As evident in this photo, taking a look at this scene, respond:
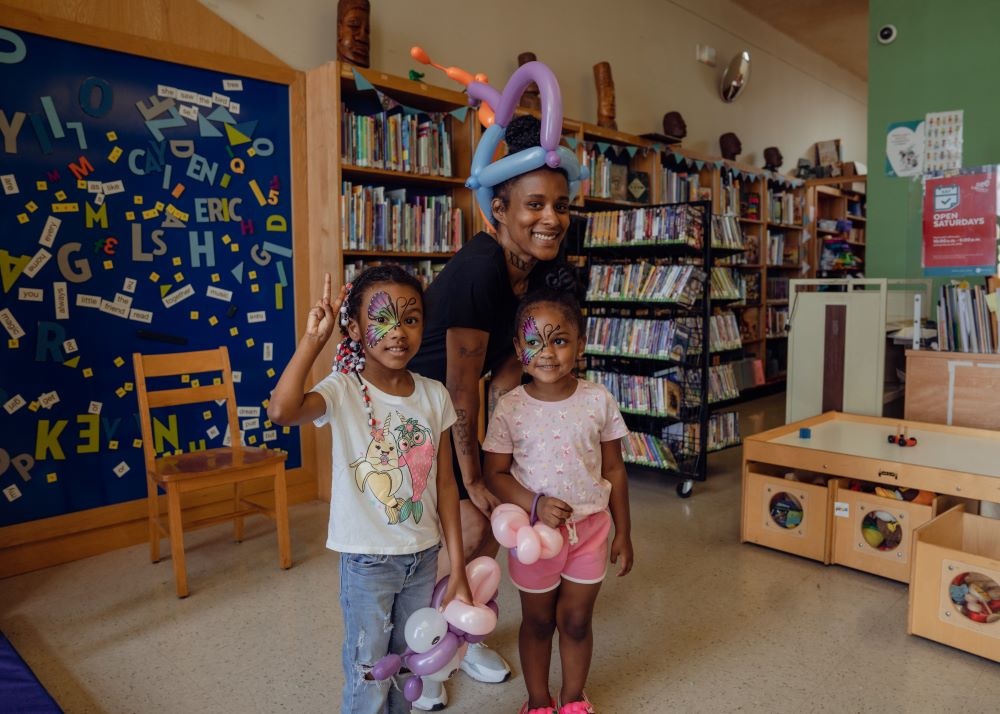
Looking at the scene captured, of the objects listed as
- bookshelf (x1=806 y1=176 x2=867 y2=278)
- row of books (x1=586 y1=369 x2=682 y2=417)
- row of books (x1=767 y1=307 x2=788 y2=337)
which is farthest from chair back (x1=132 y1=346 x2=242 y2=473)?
bookshelf (x1=806 y1=176 x2=867 y2=278)

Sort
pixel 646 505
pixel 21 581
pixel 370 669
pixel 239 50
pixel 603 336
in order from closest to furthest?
pixel 370 669, pixel 21 581, pixel 239 50, pixel 646 505, pixel 603 336

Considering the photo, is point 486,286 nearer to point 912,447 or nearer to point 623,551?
point 623,551

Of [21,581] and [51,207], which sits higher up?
[51,207]

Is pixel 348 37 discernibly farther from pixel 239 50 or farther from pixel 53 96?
pixel 53 96

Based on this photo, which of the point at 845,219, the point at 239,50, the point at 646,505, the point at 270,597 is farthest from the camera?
the point at 845,219

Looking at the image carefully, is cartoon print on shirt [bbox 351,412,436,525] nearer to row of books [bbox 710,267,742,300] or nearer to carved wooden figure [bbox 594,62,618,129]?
row of books [bbox 710,267,742,300]

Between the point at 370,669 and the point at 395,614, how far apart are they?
0.12 meters

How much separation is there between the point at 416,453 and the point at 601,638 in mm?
1244

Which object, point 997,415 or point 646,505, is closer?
point 997,415

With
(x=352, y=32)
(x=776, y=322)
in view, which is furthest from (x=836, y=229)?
(x=352, y=32)

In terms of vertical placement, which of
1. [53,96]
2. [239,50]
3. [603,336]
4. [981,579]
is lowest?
[981,579]

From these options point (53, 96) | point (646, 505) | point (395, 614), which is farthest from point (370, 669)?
point (53, 96)

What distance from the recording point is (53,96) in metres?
2.92

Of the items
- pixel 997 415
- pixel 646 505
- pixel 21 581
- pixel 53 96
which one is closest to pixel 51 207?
pixel 53 96
